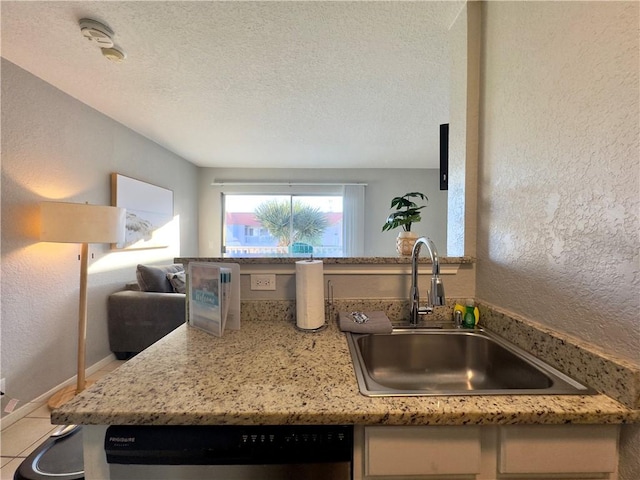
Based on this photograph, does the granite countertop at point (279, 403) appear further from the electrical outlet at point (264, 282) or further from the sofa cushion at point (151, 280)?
the sofa cushion at point (151, 280)

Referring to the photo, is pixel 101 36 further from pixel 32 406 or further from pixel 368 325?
pixel 32 406

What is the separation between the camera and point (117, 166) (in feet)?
8.92

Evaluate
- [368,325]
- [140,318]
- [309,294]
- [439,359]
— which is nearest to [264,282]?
[309,294]

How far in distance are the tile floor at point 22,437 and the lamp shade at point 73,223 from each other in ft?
3.89

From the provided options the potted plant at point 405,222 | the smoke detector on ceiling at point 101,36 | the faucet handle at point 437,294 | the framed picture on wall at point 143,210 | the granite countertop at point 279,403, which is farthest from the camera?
the framed picture on wall at point 143,210

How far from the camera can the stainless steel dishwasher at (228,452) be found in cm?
60

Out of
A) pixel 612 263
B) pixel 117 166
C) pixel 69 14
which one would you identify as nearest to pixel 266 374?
pixel 612 263

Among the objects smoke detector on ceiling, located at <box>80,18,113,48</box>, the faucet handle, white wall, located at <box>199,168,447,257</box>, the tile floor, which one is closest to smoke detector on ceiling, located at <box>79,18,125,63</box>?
smoke detector on ceiling, located at <box>80,18,113,48</box>

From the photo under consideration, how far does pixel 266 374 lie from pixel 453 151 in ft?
4.38

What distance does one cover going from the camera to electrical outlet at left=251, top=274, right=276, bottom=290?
122cm

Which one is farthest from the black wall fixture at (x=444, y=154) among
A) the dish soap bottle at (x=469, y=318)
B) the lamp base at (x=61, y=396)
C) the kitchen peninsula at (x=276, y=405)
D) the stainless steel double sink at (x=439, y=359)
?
the lamp base at (x=61, y=396)

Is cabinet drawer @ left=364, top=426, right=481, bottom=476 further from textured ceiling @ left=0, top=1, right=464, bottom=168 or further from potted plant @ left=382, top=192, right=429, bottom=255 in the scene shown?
textured ceiling @ left=0, top=1, right=464, bottom=168

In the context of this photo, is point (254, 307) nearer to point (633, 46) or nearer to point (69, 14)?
point (633, 46)

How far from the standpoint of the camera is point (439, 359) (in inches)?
41.7
